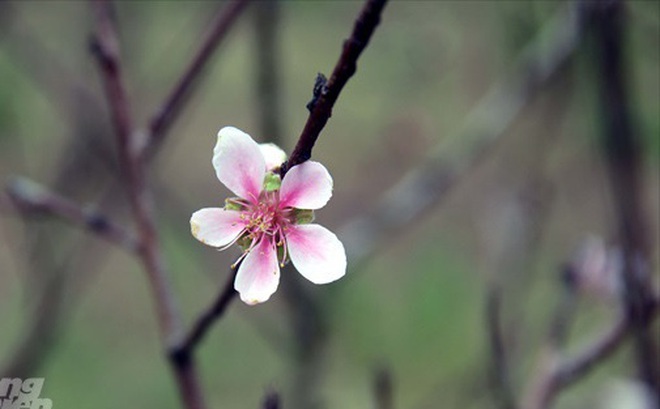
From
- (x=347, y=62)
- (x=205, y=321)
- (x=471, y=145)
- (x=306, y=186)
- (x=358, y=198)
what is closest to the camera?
(x=347, y=62)

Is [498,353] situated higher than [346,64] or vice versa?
[346,64]

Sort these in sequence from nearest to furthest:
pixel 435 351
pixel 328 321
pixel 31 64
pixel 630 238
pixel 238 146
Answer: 1. pixel 238 146
2. pixel 630 238
3. pixel 328 321
4. pixel 31 64
5. pixel 435 351

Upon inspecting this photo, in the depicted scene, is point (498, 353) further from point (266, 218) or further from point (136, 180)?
point (136, 180)

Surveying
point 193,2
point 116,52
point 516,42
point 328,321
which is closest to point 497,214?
point 516,42

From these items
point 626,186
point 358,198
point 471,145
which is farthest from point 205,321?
point 358,198

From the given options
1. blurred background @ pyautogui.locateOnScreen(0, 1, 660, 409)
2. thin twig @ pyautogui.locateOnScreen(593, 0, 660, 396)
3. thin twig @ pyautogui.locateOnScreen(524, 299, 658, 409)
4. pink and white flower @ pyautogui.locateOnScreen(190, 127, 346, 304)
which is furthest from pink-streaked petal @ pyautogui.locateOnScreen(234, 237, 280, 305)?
thin twig @ pyautogui.locateOnScreen(524, 299, 658, 409)

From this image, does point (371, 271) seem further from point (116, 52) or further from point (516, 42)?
point (116, 52)

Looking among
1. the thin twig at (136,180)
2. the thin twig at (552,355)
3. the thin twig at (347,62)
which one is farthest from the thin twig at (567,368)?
the thin twig at (347,62)

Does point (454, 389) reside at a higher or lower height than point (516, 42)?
lower
